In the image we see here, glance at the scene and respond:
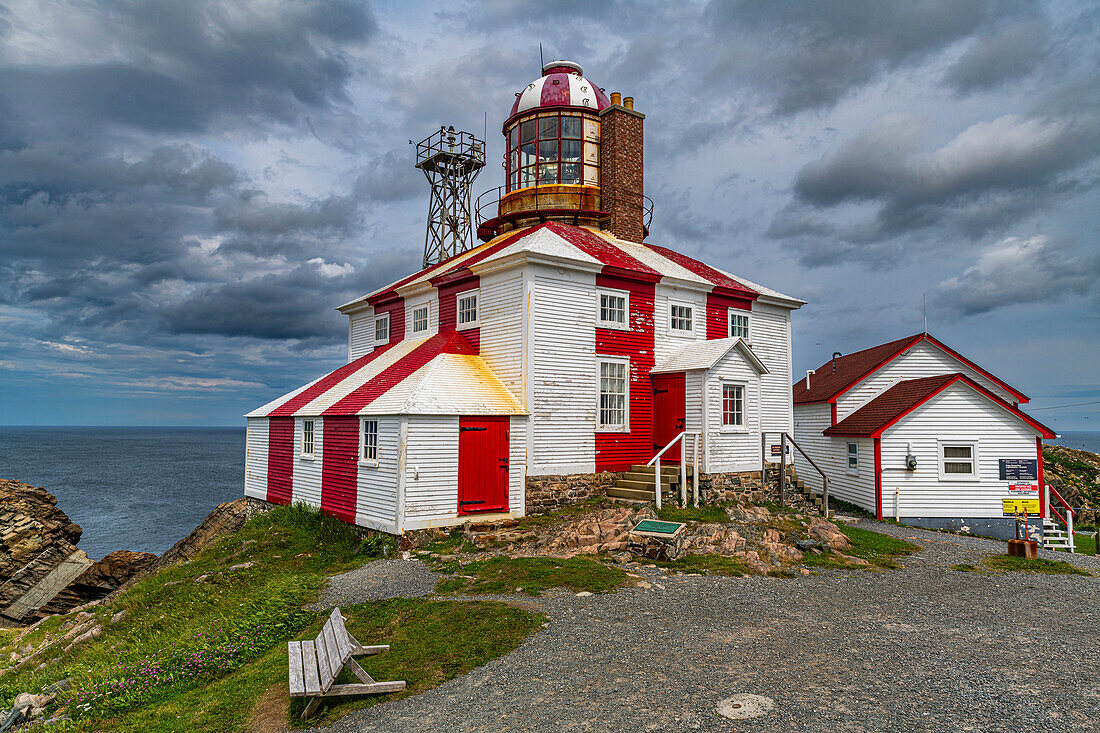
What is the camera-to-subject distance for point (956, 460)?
21.7m

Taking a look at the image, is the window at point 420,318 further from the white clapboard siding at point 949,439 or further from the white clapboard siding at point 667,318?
the white clapboard siding at point 949,439

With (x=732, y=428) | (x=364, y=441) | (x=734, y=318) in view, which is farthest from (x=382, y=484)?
(x=734, y=318)

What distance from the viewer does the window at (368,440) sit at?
1573 centimetres

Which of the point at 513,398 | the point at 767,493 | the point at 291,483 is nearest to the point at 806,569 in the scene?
the point at 767,493

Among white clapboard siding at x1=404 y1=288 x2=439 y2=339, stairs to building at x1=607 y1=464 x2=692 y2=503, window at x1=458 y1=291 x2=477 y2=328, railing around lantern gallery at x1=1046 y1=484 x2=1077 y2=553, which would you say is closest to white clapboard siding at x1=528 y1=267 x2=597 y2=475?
stairs to building at x1=607 y1=464 x2=692 y2=503

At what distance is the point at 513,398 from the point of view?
17.1 m

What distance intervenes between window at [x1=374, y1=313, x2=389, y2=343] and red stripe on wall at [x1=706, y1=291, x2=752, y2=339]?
1122cm

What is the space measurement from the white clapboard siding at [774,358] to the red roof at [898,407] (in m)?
3.14

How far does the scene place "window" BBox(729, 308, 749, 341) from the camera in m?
21.7

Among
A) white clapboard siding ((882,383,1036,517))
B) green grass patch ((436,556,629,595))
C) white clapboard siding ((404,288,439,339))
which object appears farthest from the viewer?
white clapboard siding ((882,383,1036,517))

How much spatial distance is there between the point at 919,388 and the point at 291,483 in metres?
21.3

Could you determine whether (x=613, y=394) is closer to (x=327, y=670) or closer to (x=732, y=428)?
(x=732, y=428)

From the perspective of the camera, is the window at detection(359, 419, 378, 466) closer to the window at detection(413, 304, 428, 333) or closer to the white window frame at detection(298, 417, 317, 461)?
the white window frame at detection(298, 417, 317, 461)

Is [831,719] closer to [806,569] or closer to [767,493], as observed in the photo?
[806,569]
